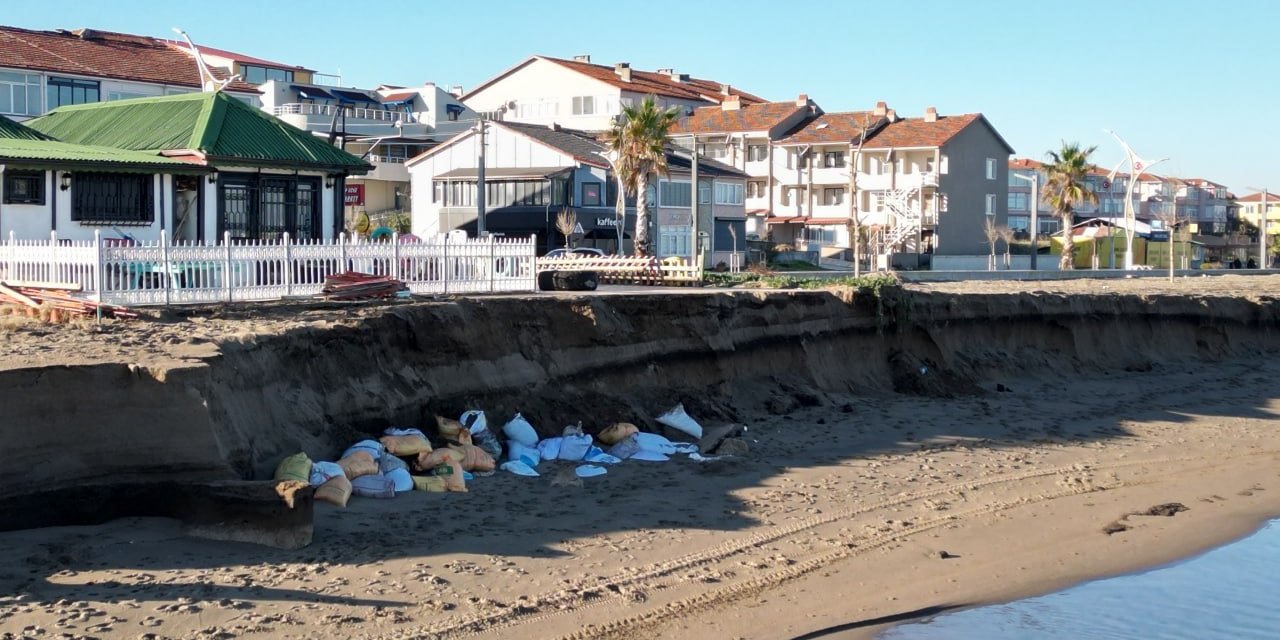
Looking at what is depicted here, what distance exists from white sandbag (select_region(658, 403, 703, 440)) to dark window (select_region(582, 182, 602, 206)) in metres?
38.9

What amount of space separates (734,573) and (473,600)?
7.89 feet

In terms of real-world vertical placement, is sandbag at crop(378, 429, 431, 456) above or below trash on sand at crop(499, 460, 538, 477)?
above

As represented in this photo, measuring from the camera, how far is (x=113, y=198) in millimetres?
24766

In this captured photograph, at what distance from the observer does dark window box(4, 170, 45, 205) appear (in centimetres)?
2316

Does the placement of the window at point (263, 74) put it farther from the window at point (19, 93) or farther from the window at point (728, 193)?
the window at point (19, 93)

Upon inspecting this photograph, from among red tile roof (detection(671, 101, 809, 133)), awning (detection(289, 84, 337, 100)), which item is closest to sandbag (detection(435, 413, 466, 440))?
awning (detection(289, 84, 337, 100))

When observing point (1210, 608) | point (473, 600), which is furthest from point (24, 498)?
point (1210, 608)

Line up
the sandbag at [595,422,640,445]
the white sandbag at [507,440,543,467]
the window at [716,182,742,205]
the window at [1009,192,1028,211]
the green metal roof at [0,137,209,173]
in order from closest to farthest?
the white sandbag at [507,440,543,467] < the sandbag at [595,422,640,445] < the green metal roof at [0,137,209,173] < the window at [716,182,742,205] < the window at [1009,192,1028,211]

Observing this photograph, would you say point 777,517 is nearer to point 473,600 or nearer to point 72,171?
point 473,600

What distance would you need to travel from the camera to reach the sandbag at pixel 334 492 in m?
11.5

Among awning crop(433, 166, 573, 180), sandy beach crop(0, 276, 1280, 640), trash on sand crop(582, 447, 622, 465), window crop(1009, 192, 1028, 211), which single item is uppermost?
window crop(1009, 192, 1028, 211)

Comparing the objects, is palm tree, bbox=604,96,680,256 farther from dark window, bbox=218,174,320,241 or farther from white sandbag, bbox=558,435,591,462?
white sandbag, bbox=558,435,591,462

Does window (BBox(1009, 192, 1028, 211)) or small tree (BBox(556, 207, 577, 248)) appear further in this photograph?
window (BBox(1009, 192, 1028, 211))

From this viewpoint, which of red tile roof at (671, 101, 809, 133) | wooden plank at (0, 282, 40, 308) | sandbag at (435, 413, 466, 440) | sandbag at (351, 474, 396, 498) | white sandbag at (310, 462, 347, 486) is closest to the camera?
white sandbag at (310, 462, 347, 486)
